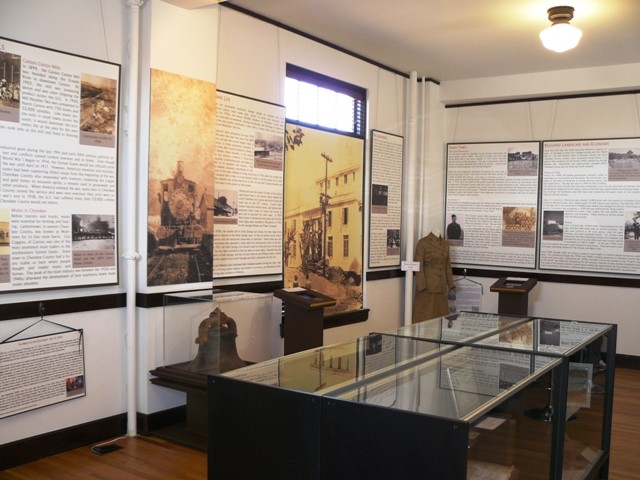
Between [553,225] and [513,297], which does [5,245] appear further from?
[553,225]

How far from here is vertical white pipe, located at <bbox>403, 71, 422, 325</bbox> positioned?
764 cm

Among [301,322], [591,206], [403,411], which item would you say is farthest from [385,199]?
[403,411]

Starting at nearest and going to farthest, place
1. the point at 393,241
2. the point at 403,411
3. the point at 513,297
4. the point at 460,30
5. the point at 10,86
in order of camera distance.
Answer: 1. the point at 403,411
2. the point at 10,86
3. the point at 460,30
4. the point at 513,297
5. the point at 393,241

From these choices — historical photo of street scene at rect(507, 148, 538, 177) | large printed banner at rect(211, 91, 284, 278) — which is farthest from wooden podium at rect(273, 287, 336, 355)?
historical photo of street scene at rect(507, 148, 538, 177)

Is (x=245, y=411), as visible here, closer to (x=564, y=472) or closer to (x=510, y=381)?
(x=510, y=381)

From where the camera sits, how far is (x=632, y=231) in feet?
24.3

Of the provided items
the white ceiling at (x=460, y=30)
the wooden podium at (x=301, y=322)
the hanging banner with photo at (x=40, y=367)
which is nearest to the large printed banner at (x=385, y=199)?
the white ceiling at (x=460, y=30)

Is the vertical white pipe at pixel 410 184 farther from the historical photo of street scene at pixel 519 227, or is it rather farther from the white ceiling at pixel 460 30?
the historical photo of street scene at pixel 519 227

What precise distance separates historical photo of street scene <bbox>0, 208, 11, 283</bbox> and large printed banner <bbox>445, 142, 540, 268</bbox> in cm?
554

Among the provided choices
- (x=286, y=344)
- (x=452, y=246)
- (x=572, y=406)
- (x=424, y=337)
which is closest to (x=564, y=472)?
(x=572, y=406)

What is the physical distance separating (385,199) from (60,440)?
14.0 feet

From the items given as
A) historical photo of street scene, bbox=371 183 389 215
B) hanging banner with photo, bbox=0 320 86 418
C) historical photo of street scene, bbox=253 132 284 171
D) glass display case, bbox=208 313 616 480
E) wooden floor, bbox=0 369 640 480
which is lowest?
wooden floor, bbox=0 369 640 480

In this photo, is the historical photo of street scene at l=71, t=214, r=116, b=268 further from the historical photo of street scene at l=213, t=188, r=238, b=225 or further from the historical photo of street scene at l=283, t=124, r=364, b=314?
the historical photo of street scene at l=283, t=124, r=364, b=314

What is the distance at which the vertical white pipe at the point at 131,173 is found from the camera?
179 inches
